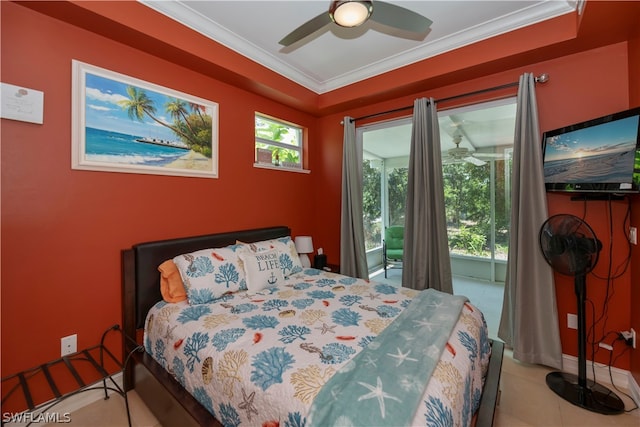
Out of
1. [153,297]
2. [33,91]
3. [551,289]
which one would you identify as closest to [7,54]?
[33,91]

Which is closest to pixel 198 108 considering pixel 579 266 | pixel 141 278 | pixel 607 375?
pixel 141 278

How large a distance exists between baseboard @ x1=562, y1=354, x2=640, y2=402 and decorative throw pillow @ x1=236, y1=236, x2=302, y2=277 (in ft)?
7.83

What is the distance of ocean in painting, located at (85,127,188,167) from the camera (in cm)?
190

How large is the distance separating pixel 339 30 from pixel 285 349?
8.08ft

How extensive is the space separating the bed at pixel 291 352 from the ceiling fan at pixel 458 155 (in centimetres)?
209

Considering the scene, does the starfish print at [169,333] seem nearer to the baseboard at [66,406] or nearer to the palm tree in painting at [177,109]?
the baseboard at [66,406]

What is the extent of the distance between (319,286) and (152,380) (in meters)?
1.29

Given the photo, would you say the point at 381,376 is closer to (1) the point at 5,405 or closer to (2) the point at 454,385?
(2) the point at 454,385

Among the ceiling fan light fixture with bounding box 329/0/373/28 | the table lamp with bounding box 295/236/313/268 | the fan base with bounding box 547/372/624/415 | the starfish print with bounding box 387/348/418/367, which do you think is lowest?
the fan base with bounding box 547/372/624/415

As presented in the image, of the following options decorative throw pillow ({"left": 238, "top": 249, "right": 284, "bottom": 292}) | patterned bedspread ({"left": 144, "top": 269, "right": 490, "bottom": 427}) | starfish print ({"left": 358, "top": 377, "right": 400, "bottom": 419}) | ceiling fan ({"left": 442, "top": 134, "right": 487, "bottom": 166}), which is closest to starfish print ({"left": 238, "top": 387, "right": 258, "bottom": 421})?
patterned bedspread ({"left": 144, "top": 269, "right": 490, "bottom": 427})

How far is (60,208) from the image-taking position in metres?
1.78

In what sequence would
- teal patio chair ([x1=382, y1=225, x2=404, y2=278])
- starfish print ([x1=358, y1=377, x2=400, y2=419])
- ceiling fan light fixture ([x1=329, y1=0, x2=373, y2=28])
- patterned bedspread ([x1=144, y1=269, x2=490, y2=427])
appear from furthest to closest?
teal patio chair ([x1=382, y1=225, x2=404, y2=278]), ceiling fan light fixture ([x1=329, y1=0, x2=373, y2=28]), patterned bedspread ([x1=144, y1=269, x2=490, y2=427]), starfish print ([x1=358, y1=377, x2=400, y2=419])

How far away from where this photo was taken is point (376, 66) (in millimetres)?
2910

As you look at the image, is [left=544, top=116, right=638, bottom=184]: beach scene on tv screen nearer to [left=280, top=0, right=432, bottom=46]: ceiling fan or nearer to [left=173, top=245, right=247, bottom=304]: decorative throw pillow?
[left=280, top=0, right=432, bottom=46]: ceiling fan
